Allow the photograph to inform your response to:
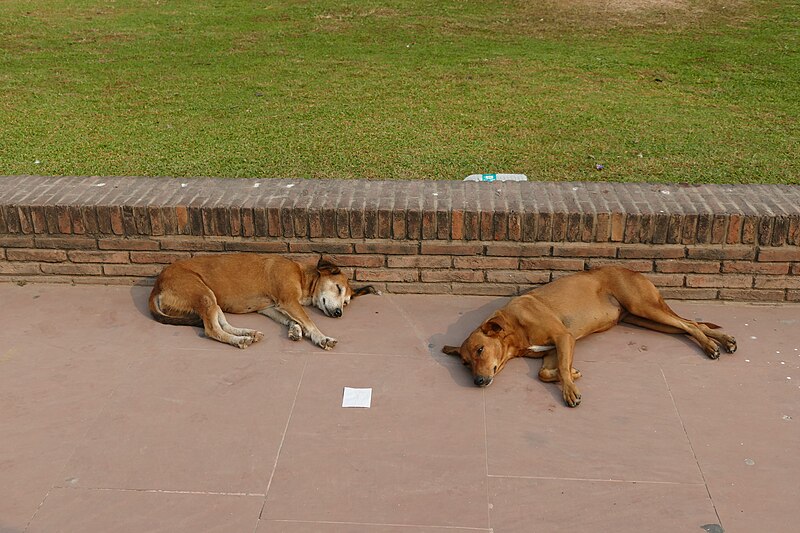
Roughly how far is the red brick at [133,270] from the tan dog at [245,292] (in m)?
0.40

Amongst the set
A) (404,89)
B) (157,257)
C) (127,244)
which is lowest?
(157,257)

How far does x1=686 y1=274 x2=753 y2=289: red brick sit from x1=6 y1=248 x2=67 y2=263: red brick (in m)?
4.60

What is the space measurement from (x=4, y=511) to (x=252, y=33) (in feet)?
33.0

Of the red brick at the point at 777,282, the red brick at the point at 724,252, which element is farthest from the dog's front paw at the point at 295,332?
the red brick at the point at 777,282

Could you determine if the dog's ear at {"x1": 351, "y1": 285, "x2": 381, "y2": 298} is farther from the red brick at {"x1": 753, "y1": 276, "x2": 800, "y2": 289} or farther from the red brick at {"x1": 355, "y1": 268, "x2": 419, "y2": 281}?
the red brick at {"x1": 753, "y1": 276, "x2": 800, "y2": 289}

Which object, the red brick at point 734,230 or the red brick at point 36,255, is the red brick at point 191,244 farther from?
the red brick at point 734,230

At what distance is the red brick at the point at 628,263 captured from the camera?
5.39m

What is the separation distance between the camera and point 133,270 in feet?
18.8

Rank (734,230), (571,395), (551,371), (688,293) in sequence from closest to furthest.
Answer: (571,395), (551,371), (734,230), (688,293)

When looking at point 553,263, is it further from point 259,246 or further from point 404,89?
point 404,89

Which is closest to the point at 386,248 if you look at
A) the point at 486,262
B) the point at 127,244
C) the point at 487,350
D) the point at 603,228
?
the point at 486,262

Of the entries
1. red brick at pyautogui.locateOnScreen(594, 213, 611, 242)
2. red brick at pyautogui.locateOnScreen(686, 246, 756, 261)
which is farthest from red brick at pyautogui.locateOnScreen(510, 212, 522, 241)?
red brick at pyautogui.locateOnScreen(686, 246, 756, 261)

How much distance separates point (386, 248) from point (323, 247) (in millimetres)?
463

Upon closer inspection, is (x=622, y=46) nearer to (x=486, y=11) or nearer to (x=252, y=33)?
(x=486, y=11)
